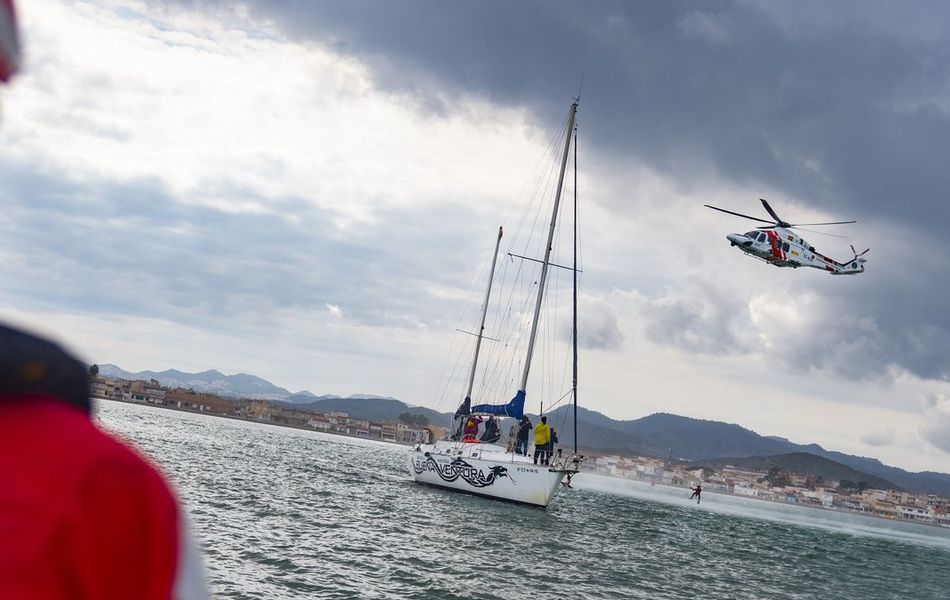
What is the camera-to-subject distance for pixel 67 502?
32.1 inches

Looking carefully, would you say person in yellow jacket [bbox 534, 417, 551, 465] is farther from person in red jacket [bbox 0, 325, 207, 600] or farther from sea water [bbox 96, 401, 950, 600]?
person in red jacket [bbox 0, 325, 207, 600]

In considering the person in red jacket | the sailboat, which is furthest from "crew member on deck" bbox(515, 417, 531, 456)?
the person in red jacket

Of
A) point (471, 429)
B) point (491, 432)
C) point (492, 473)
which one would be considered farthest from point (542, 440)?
point (471, 429)

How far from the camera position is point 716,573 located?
24953 millimetres

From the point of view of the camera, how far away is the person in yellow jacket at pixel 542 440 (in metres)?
32.6

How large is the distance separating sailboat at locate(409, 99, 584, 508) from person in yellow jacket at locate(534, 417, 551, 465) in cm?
21

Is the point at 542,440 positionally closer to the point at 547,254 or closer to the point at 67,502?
the point at 547,254

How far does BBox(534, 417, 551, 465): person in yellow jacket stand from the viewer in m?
32.6

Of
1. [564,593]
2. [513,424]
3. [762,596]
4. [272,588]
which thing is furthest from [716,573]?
[272,588]

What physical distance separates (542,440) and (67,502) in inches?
1285

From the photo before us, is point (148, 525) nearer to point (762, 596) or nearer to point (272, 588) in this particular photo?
point (272, 588)

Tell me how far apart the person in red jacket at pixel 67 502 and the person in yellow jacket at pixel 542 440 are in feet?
105

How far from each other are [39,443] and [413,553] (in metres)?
19.8

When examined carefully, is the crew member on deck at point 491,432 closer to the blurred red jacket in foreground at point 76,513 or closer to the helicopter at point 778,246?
the helicopter at point 778,246
